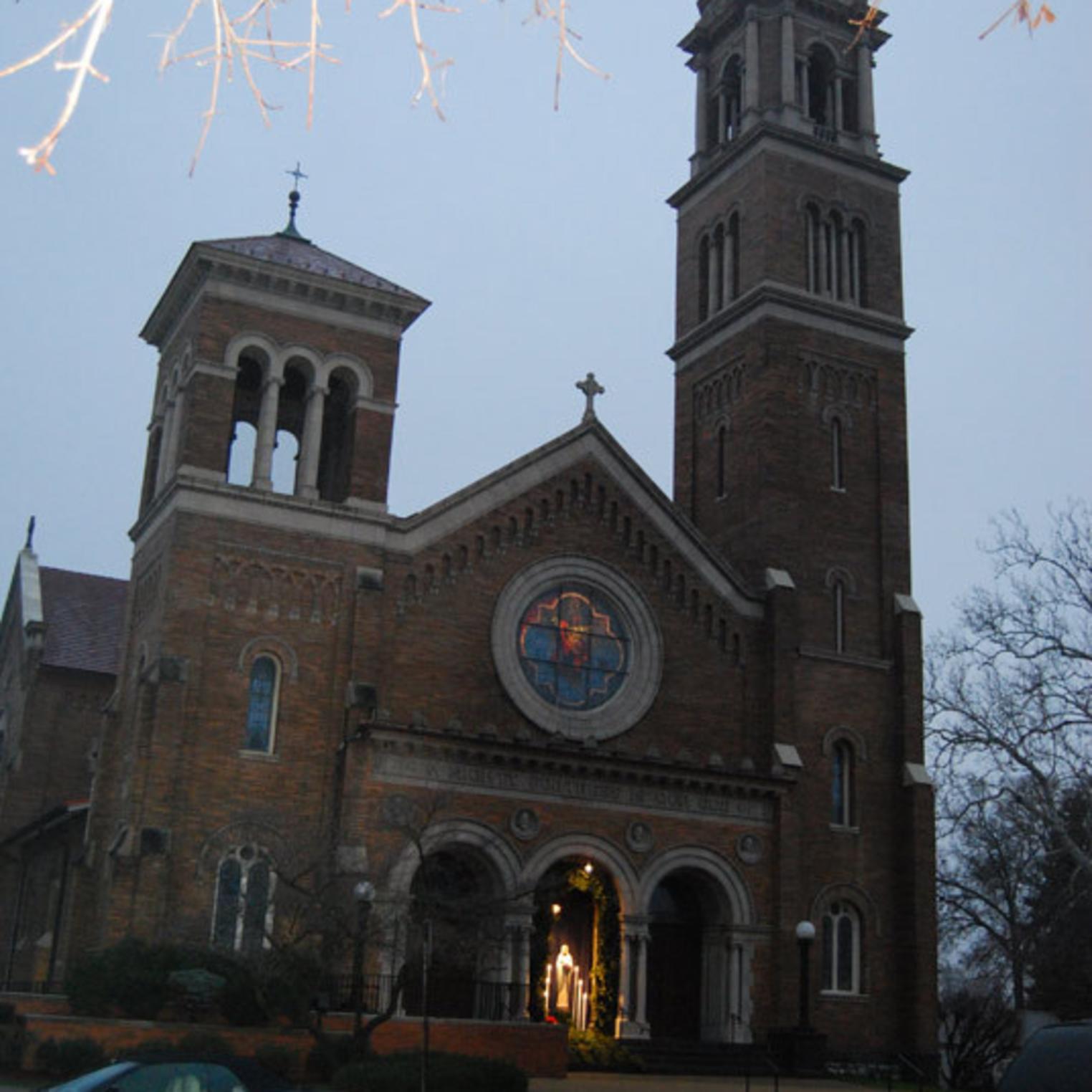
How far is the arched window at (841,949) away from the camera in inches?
1451

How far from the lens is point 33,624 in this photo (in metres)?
47.5

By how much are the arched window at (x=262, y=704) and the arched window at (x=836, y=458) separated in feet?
53.5

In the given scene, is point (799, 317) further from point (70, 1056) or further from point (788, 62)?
point (70, 1056)

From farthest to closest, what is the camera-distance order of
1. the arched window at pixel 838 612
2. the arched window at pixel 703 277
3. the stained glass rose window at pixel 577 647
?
the arched window at pixel 703 277 < the arched window at pixel 838 612 < the stained glass rose window at pixel 577 647

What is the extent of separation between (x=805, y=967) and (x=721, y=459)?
15245 millimetres

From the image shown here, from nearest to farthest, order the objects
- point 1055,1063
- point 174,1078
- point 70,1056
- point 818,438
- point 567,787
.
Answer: point 1055,1063, point 174,1078, point 70,1056, point 567,787, point 818,438

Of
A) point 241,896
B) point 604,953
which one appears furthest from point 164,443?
point 604,953

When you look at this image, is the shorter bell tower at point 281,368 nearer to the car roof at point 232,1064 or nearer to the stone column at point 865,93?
the stone column at point 865,93

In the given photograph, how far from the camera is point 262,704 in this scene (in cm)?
3291

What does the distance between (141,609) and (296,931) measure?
9.69 meters

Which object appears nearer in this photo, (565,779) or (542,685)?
(565,779)

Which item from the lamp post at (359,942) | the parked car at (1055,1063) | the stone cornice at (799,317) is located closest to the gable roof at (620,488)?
the stone cornice at (799,317)

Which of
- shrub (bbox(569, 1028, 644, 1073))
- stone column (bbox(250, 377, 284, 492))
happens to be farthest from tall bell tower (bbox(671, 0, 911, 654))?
stone column (bbox(250, 377, 284, 492))

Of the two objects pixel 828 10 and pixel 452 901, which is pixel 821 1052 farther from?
pixel 828 10
